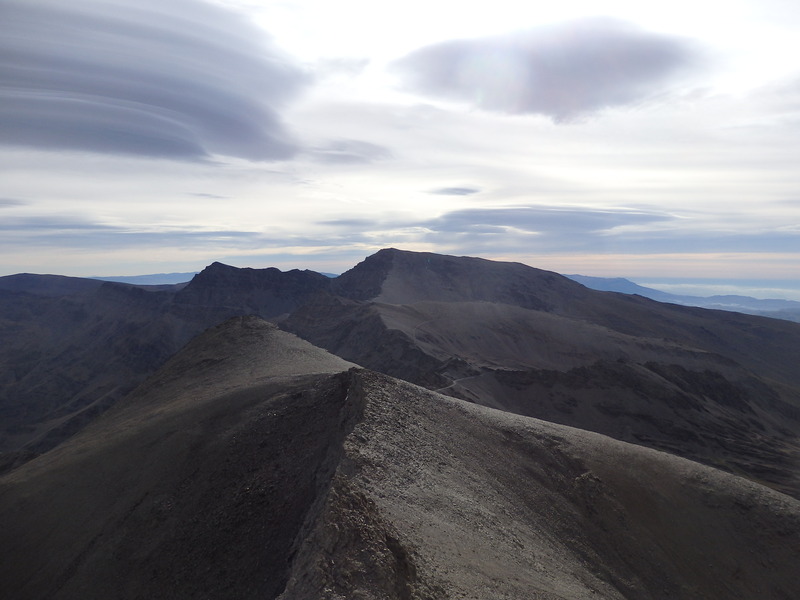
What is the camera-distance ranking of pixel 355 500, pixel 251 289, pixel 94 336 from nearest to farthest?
pixel 355 500 < pixel 94 336 < pixel 251 289

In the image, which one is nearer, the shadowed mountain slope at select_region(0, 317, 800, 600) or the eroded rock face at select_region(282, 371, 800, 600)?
the eroded rock face at select_region(282, 371, 800, 600)

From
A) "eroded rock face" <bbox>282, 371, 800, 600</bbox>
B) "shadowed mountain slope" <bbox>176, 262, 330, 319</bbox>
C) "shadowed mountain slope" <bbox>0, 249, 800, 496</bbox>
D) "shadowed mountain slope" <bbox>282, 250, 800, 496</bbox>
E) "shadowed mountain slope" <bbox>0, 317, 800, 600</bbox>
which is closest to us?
"eroded rock face" <bbox>282, 371, 800, 600</bbox>

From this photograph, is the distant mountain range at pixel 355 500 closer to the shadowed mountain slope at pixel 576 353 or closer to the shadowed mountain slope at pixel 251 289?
the shadowed mountain slope at pixel 576 353

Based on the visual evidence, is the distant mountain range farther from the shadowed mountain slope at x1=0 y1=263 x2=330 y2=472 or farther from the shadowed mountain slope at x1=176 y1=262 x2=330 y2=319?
the shadowed mountain slope at x1=176 y1=262 x2=330 y2=319

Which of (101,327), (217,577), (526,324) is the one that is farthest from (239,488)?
(101,327)

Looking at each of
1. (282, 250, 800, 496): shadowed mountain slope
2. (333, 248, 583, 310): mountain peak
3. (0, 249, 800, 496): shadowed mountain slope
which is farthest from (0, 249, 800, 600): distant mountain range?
(333, 248, 583, 310): mountain peak

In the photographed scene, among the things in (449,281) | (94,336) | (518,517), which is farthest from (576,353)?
(94,336)

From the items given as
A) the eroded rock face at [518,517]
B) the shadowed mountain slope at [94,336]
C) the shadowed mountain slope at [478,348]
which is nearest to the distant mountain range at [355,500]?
the eroded rock face at [518,517]

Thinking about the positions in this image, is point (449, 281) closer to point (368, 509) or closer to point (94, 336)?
point (94, 336)
